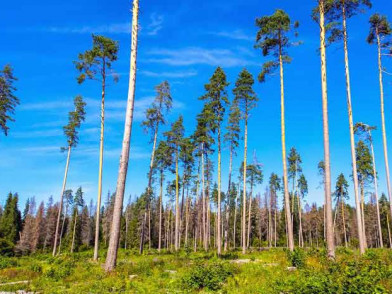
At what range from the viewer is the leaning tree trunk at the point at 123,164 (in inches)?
404

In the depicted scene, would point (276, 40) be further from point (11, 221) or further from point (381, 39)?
point (11, 221)

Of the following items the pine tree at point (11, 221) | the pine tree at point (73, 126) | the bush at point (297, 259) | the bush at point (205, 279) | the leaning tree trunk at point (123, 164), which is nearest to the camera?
the bush at point (205, 279)

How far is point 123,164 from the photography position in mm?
10969

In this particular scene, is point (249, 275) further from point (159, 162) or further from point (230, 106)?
point (159, 162)

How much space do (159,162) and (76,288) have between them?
25655 mm

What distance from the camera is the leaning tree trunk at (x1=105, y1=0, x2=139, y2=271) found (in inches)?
404

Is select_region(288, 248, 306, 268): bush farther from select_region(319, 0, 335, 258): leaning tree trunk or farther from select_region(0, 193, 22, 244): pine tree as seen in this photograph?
select_region(0, 193, 22, 244): pine tree

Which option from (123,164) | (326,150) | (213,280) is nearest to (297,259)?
(213,280)

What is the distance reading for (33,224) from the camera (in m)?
63.6

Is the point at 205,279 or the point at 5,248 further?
the point at 5,248

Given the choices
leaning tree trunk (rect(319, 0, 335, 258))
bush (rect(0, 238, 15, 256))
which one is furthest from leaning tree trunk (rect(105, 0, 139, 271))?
bush (rect(0, 238, 15, 256))

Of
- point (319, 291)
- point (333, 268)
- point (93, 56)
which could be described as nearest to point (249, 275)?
point (333, 268)

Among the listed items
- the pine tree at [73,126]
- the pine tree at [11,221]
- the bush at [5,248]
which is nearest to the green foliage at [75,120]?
the pine tree at [73,126]

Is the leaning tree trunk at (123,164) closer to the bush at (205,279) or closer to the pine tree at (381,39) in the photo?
the bush at (205,279)
